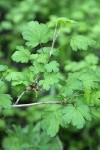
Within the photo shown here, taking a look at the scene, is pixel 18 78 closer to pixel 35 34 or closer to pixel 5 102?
pixel 5 102

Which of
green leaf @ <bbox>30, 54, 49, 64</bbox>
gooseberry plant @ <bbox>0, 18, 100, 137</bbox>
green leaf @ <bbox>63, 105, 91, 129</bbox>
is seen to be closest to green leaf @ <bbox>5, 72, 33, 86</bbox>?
gooseberry plant @ <bbox>0, 18, 100, 137</bbox>

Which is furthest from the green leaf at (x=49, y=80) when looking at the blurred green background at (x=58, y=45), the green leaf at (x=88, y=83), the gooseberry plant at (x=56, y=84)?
the blurred green background at (x=58, y=45)

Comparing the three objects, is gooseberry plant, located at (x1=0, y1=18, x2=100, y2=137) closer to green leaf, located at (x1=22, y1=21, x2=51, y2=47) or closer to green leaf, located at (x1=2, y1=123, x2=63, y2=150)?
green leaf, located at (x1=22, y1=21, x2=51, y2=47)

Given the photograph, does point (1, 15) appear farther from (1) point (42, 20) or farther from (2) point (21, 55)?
(2) point (21, 55)

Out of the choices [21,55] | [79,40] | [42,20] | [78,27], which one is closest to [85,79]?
[79,40]

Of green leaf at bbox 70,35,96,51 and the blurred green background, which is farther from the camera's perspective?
the blurred green background
